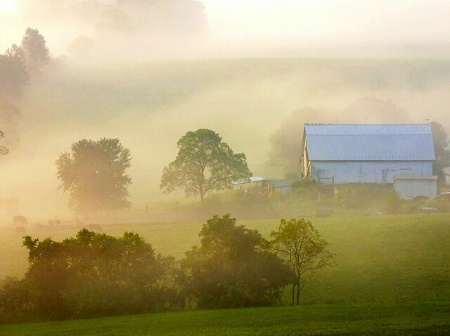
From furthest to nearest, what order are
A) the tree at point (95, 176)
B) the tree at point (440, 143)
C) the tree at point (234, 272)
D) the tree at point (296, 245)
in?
the tree at point (440, 143), the tree at point (95, 176), the tree at point (296, 245), the tree at point (234, 272)

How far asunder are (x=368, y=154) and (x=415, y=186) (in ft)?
29.6

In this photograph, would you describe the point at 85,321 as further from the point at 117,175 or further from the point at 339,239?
the point at 117,175

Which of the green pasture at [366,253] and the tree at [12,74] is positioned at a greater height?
the tree at [12,74]

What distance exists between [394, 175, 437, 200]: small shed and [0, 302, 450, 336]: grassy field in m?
41.2

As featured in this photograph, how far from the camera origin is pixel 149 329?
28281 millimetres

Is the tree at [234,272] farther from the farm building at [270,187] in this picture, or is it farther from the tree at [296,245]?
the farm building at [270,187]

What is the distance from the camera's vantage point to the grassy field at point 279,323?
26.4m

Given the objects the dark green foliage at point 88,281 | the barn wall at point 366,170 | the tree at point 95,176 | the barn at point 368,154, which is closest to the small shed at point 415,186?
the barn at point 368,154

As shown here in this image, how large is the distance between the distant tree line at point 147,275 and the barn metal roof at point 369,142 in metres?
44.5

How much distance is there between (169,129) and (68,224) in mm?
51100

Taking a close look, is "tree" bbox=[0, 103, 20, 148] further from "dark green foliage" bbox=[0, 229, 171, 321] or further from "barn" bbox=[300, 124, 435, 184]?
"dark green foliage" bbox=[0, 229, 171, 321]

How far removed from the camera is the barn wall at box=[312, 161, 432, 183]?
78.0m

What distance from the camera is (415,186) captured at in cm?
7131

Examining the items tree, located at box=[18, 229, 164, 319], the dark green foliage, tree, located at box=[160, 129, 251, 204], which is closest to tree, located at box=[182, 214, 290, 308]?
the dark green foliage
